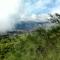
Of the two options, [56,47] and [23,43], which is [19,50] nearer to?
[23,43]

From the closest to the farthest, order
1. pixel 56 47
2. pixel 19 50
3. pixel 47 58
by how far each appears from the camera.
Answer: pixel 47 58 < pixel 56 47 < pixel 19 50

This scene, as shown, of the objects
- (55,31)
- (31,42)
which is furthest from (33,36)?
(55,31)

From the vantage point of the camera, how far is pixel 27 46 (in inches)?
894

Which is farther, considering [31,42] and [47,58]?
[31,42]

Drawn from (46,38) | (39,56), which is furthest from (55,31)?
(39,56)

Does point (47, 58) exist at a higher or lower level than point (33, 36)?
lower

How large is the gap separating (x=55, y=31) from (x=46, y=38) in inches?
40.8

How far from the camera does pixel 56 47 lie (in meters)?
21.9

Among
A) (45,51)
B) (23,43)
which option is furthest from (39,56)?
(23,43)

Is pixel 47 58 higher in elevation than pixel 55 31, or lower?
lower

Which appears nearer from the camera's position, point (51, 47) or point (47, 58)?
point (47, 58)

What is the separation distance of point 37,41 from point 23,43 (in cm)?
171

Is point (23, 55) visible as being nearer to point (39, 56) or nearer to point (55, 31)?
point (39, 56)

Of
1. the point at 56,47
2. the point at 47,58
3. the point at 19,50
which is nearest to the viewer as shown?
the point at 47,58
